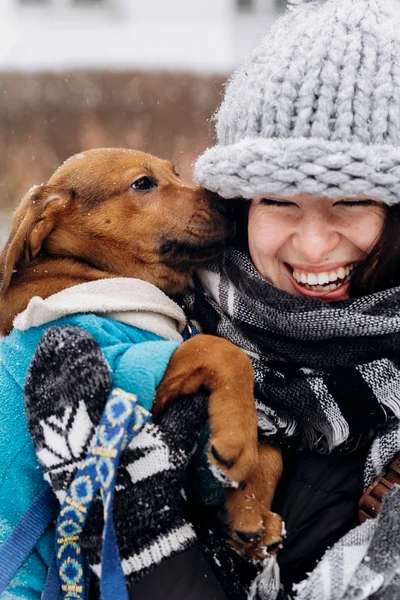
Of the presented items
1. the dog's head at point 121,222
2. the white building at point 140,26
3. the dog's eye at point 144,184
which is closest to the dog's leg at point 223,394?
the dog's head at point 121,222

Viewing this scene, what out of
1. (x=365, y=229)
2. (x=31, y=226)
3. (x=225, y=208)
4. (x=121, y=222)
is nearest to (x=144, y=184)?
(x=121, y=222)

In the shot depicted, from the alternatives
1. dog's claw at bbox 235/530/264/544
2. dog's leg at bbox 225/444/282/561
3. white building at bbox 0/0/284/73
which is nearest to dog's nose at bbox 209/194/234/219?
dog's leg at bbox 225/444/282/561

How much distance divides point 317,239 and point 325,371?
0.41 m

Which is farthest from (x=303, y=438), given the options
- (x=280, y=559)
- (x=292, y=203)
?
(x=292, y=203)

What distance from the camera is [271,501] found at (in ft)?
6.53

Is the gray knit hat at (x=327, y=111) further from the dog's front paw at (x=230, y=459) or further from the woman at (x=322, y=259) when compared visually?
the dog's front paw at (x=230, y=459)

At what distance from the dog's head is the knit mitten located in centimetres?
79

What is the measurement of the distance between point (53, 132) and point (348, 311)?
867 centimetres

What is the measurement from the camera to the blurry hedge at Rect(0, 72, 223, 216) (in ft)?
31.4

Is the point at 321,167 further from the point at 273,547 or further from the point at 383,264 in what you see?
the point at 273,547

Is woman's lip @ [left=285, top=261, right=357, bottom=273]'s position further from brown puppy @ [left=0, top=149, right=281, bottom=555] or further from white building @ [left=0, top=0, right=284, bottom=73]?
white building @ [left=0, top=0, right=284, bottom=73]

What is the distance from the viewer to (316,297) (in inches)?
81.4

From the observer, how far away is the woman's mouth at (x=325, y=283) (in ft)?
6.75

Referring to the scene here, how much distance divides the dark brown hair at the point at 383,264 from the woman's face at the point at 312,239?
0.07 feet
